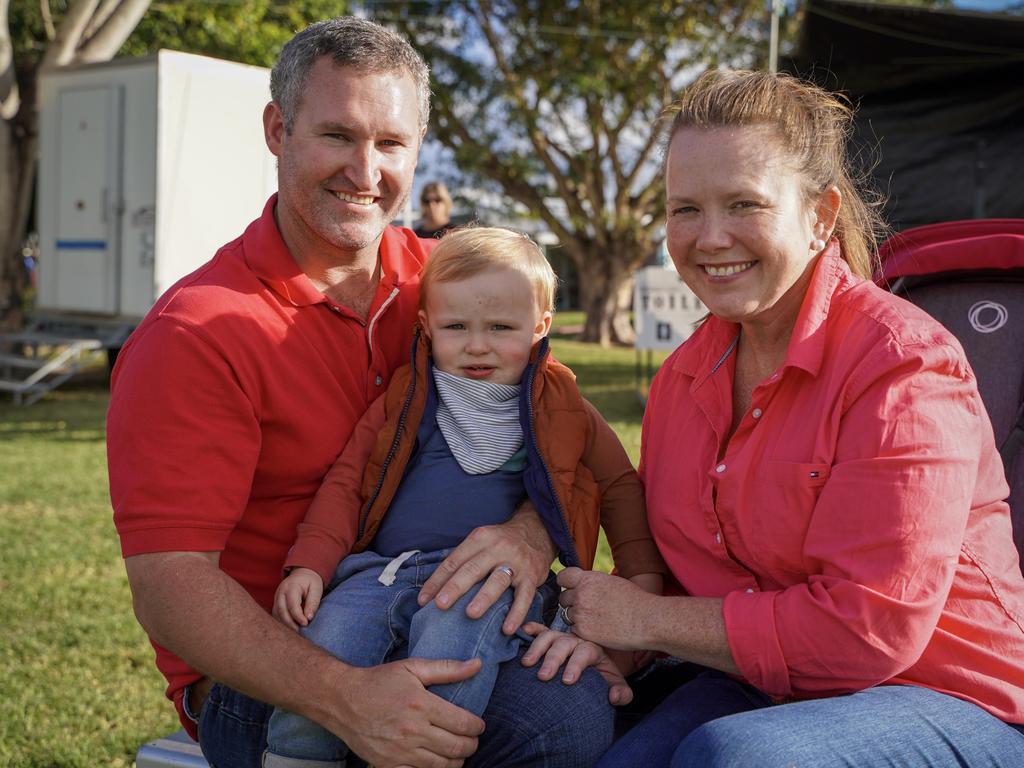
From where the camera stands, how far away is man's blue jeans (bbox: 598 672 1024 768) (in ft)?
5.88

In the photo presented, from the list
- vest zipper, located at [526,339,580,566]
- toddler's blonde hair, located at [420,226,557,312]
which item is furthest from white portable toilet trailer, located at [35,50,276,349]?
vest zipper, located at [526,339,580,566]

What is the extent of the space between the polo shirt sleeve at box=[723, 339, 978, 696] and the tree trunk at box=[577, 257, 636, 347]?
20.4 m

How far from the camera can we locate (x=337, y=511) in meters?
2.40

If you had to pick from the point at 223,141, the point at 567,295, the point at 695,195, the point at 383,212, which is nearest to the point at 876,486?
the point at 695,195

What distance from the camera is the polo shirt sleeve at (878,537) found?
1870 mm

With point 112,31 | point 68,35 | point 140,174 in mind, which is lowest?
point 140,174

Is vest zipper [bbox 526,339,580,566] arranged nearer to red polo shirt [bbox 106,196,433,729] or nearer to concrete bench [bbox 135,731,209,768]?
red polo shirt [bbox 106,196,433,729]

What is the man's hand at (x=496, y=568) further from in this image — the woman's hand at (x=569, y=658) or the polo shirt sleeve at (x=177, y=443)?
the polo shirt sleeve at (x=177, y=443)

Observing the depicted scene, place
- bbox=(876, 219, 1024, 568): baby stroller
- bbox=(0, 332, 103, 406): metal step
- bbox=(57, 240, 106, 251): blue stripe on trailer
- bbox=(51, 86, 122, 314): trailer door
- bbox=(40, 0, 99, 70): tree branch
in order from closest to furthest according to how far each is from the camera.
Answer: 1. bbox=(876, 219, 1024, 568): baby stroller
2. bbox=(0, 332, 103, 406): metal step
3. bbox=(51, 86, 122, 314): trailer door
4. bbox=(57, 240, 106, 251): blue stripe on trailer
5. bbox=(40, 0, 99, 70): tree branch

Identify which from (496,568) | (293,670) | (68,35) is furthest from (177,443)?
(68,35)

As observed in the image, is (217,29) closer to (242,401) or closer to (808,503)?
(242,401)

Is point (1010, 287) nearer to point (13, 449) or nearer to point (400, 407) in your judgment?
point (400, 407)

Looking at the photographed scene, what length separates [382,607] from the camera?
2258 millimetres

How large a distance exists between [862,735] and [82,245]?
12.3 meters
